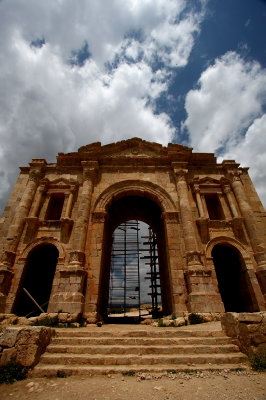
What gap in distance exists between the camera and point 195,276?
30.2 feet

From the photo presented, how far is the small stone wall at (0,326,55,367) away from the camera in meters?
4.19

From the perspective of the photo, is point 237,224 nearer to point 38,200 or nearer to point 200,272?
point 200,272

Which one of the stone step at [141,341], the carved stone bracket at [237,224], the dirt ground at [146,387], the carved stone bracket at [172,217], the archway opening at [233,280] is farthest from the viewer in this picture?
the carved stone bracket at [172,217]

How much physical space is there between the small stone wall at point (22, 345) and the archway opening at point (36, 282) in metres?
5.68

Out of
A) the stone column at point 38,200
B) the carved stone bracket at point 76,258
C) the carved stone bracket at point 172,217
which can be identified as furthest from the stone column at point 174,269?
the stone column at point 38,200

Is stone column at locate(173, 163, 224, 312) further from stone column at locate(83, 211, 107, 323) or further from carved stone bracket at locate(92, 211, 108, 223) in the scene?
carved stone bracket at locate(92, 211, 108, 223)

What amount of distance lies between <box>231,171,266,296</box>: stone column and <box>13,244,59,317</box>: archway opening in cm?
1051

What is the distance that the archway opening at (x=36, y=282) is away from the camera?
9938 mm

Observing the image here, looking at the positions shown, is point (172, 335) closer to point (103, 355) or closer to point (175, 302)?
point (103, 355)

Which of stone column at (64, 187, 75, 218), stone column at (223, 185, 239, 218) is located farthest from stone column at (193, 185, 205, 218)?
stone column at (64, 187, 75, 218)

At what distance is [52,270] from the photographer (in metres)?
12.9

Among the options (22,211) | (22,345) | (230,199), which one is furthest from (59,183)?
(230,199)

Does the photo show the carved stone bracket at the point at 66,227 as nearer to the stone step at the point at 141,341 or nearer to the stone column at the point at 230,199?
the stone step at the point at 141,341

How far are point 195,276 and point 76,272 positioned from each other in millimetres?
5437
